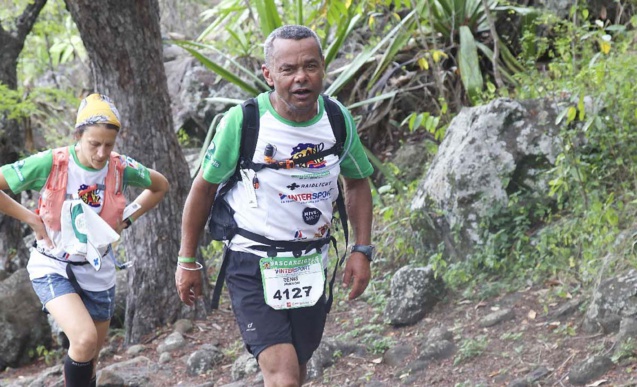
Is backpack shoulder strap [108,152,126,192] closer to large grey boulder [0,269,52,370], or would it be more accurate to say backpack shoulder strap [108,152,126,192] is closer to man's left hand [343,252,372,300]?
man's left hand [343,252,372,300]

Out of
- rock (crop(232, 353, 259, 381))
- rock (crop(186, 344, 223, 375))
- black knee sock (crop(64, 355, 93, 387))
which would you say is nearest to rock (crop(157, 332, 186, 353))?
rock (crop(186, 344, 223, 375))

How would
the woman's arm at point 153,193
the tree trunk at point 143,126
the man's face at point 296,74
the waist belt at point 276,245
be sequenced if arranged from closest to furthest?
the man's face at point 296,74, the waist belt at point 276,245, the woman's arm at point 153,193, the tree trunk at point 143,126

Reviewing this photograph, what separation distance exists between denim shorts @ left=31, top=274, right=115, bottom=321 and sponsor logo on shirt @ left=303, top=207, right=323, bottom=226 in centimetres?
176

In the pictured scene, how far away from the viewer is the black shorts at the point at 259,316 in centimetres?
391

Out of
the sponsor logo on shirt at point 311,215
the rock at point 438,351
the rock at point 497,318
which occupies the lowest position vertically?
the rock at point 438,351

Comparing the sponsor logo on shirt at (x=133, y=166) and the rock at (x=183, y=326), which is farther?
the rock at (x=183, y=326)

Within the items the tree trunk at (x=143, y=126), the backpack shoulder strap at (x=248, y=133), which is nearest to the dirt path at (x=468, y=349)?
the tree trunk at (x=143, y=126)

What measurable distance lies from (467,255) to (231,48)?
19.0ft

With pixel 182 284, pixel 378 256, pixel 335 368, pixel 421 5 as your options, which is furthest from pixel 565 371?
pixel 421 5

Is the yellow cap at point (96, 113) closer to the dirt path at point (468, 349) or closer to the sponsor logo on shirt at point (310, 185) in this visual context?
the sponsor logo on shirt at point (310, 185)

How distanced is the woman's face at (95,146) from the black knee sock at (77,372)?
114cm

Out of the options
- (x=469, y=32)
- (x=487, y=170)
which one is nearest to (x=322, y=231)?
(x=487, y=170)

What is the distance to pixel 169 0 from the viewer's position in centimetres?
1708

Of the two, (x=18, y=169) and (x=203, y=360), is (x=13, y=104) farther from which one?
(x=18, y=169)
